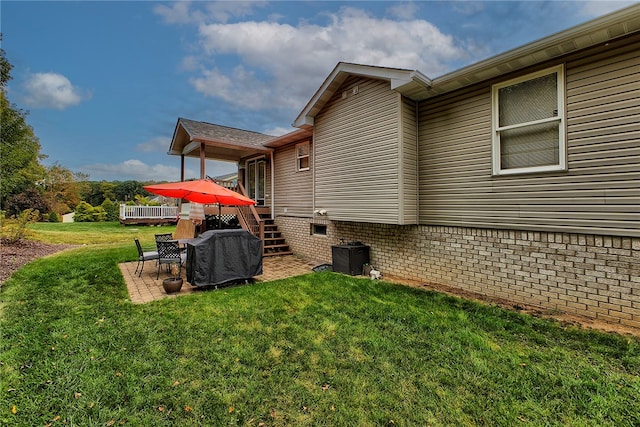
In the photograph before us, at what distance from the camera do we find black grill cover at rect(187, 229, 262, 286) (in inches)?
241

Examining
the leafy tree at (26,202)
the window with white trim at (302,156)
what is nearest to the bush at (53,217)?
the leafy tree at (26,202)

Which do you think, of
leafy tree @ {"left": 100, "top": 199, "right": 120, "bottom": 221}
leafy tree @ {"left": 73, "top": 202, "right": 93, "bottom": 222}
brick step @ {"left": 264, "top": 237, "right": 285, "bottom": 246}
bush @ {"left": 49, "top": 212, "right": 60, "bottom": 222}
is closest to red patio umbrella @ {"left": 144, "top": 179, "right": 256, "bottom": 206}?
brick step @ {"left": 264, "top": 237, "right": 285, "bottom": 246}

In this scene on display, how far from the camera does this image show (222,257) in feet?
20.9

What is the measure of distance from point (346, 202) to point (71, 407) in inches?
263

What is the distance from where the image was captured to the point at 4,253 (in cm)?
915

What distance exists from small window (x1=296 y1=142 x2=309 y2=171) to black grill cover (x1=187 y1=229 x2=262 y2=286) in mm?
4568

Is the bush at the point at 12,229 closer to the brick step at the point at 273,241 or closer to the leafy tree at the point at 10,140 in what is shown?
the leafy tree at the point at 10,140

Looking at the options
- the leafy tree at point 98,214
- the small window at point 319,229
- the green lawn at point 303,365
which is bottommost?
the green lawn at point 303,365

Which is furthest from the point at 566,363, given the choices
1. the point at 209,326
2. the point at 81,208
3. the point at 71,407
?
the point at 81,208

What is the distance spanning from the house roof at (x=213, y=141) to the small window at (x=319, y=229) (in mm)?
4200

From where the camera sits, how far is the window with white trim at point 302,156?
1051 cm

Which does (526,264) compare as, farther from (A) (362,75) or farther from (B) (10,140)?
(B) (10,140)

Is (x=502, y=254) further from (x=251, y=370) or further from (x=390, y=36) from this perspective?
(x=390, y=36)

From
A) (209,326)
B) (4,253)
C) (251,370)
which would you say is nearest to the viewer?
(251,370)
